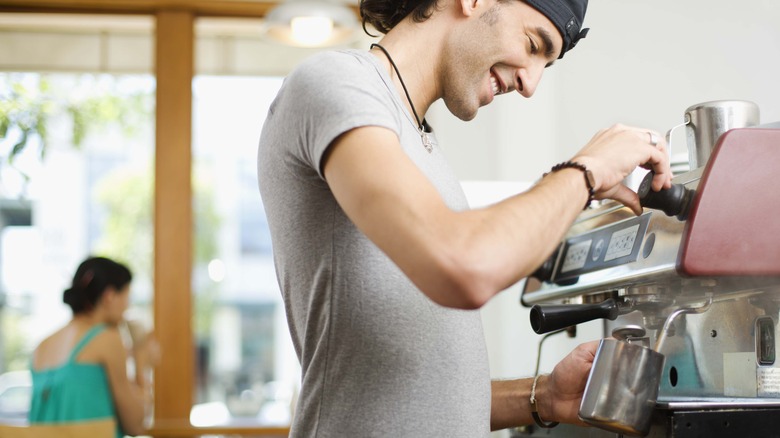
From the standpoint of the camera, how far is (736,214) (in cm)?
100

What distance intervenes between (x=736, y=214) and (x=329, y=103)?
475 millimetres

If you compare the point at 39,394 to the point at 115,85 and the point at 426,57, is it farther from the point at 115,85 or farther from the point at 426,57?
the point at 426,57

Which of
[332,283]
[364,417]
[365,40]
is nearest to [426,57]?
[332,283]

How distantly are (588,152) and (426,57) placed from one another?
11.8 inches

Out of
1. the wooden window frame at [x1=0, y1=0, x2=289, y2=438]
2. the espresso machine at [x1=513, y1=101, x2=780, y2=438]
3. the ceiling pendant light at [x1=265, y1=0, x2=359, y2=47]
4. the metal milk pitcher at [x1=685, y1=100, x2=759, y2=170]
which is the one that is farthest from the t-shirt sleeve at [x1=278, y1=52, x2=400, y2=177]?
the wooden window frame at [x1=0, y1=0, x2=289, y2=438]

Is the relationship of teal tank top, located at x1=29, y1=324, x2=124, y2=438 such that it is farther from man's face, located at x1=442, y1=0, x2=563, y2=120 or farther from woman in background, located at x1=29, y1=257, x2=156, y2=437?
man's face, located at x1=442, y1=0, x2=563, y2=120

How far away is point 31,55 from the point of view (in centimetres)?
414

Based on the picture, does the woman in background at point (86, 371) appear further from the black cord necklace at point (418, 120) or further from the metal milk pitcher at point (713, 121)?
the metal milk pitcher at point (713, 121)

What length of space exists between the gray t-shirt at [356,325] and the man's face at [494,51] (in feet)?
0.58

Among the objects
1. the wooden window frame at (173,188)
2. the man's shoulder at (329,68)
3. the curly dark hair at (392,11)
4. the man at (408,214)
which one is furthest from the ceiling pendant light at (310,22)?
the man's shoulder at (329,68)

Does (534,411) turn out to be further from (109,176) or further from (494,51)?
(109,176)

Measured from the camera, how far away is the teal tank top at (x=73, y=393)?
326 centimetres

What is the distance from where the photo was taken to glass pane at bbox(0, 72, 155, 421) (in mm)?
4086

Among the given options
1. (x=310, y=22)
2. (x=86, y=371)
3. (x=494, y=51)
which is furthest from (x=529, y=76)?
(x=86, y=371)
